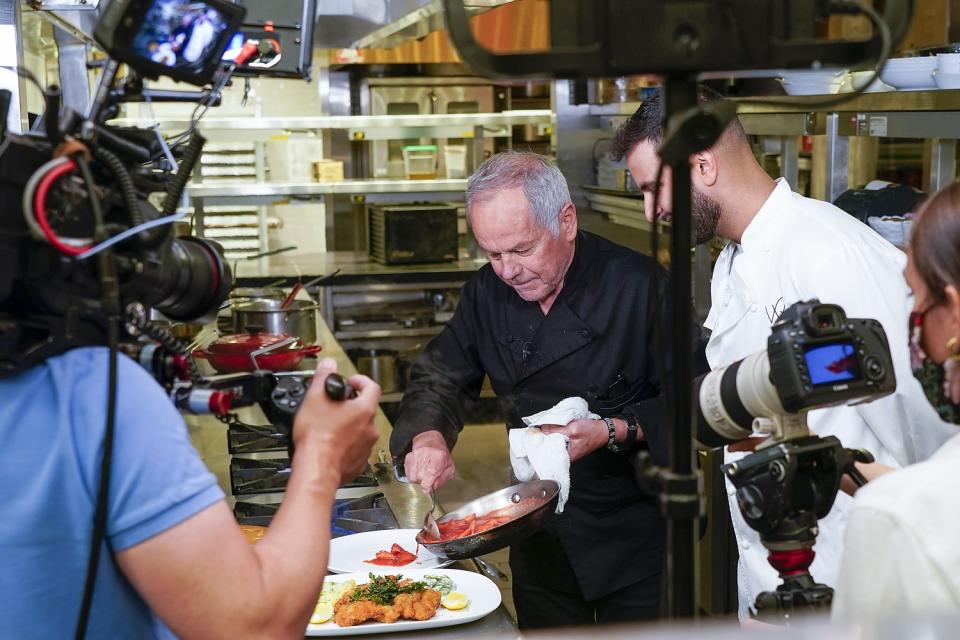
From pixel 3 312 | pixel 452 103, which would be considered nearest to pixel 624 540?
pixel 3 312

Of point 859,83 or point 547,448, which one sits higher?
point 859,83

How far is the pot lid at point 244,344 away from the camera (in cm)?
334

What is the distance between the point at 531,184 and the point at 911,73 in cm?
100

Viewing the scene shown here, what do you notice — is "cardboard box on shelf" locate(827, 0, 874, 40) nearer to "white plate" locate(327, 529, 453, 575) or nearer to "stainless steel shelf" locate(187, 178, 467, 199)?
"stainless steel shelf" locate(187, 178, 467, 199)

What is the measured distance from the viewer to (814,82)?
9.98ft

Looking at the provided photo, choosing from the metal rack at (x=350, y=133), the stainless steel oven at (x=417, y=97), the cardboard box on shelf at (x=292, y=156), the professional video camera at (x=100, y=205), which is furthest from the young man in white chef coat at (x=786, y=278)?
the cardboard box on shelf at (x=292, y=156)

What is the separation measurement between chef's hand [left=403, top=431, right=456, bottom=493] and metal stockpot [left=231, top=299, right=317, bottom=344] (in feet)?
4.45

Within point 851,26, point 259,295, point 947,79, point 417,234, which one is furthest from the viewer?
point 417,234

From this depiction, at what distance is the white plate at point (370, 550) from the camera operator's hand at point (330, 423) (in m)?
0.88

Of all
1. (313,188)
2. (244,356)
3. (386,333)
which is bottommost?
(386,333)

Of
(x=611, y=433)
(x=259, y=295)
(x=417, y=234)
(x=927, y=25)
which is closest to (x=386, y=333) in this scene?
(x=417, y=234)

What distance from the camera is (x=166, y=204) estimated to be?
1220mm

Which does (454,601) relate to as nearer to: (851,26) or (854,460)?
(854,460)

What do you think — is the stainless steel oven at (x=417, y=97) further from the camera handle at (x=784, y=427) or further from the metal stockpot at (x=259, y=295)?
the camera handle at (x=784, y=427)
